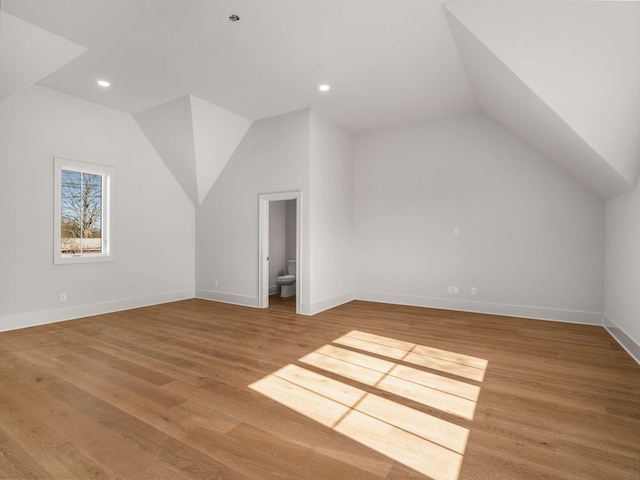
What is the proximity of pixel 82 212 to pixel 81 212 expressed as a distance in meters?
0.01

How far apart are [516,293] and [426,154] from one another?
2.69m

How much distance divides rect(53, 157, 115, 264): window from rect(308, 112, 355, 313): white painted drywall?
10.9 ft

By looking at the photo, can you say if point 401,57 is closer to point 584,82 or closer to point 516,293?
point 584,82

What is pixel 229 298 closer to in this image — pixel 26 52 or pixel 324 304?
pixel 324 304

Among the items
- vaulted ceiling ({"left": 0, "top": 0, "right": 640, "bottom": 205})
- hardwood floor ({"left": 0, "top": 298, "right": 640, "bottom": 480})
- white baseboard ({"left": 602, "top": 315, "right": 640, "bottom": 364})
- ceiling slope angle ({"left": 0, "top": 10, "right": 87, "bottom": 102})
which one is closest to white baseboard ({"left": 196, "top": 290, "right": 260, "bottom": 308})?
hardwood floor ({"left": 0, "top": 298, "right": 640, "bottom": 480})

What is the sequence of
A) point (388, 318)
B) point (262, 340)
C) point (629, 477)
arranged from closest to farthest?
1. point (629, 477)
2. point (262, 340)
3. point (388, 318)

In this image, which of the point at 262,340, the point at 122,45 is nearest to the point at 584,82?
the point at 262,340

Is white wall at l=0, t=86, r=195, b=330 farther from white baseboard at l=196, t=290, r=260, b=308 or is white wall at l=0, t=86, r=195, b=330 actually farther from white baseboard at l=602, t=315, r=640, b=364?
white baseboard at l=602, t=315, r=640, b=364

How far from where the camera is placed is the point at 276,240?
7672mm

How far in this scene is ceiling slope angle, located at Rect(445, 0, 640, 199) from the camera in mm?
Result: 2445

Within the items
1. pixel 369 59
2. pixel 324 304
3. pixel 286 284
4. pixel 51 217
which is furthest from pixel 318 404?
pixel 51 217

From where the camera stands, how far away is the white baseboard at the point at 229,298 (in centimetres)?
594

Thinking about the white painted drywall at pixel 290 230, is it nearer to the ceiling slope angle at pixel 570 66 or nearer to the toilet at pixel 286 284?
the toilet at pixel 286 284

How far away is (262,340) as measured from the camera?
3.96 meters
